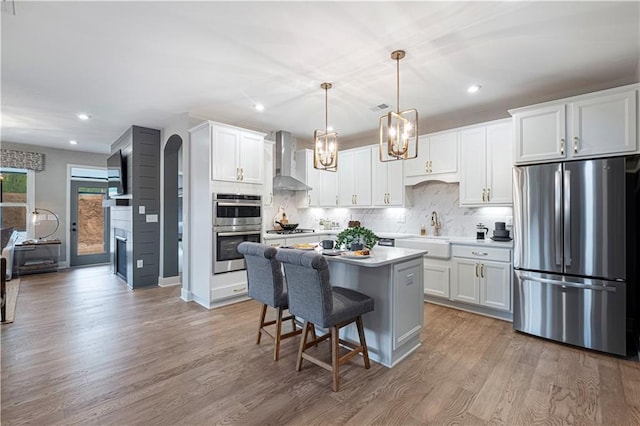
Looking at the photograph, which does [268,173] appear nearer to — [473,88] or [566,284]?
[473,88]

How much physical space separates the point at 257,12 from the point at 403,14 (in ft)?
3.40

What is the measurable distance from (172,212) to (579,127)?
18.2ft

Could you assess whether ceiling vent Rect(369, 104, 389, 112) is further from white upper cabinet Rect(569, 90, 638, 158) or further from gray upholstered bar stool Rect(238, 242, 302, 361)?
gray upholstered bar stool Rect(238, 242, 302, 361)

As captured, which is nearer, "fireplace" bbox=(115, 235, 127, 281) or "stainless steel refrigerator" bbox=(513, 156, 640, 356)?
"stainless steel refrigerator" bbox=(513, 156, 640, 356)

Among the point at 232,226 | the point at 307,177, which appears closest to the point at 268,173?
the point at 307,177

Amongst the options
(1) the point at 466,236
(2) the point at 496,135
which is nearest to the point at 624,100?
(2) the point at 496,135

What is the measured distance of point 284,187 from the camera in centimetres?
534

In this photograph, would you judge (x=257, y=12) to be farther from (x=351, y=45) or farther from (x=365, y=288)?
(x=365, y=288)

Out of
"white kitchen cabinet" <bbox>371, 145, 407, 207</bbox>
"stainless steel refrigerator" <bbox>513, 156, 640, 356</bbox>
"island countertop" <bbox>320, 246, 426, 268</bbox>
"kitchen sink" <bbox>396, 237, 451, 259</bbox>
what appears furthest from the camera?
"white kitchen cabinet" <bbox>371, 145, 407, 207</bbox>

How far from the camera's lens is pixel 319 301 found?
7.12 feet

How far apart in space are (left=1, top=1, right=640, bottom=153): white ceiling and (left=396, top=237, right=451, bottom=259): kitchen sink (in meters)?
1.80

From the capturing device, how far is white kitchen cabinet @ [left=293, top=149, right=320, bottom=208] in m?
5.66

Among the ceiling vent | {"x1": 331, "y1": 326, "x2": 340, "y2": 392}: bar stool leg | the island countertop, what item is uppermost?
the ceiling vent

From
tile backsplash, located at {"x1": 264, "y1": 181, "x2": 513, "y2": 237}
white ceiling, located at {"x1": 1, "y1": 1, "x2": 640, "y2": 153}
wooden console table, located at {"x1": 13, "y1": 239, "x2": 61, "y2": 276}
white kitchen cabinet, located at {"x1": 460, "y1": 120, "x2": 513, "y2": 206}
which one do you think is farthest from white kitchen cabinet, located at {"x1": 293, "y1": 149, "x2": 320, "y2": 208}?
wooden console table, located at {"x1": 13, "y1": 239, "x2": 61, "y2": 276}
